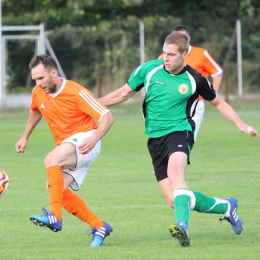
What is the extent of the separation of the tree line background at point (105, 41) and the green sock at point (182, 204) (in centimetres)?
2017

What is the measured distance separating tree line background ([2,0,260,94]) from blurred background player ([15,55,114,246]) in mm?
19675

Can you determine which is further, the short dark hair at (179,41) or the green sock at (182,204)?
the short dark hair at (179,41)

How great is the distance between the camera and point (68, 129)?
522 cm

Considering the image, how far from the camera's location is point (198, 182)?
8203 millimetres

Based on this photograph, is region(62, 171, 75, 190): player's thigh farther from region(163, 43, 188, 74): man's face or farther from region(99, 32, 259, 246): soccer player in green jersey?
region(163, 43, 188, 74): man's face

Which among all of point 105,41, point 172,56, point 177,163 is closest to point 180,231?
point 177,163

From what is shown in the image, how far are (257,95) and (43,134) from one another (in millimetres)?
13468

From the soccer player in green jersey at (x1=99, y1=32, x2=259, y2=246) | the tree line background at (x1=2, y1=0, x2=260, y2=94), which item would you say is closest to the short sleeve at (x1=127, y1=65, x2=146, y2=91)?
the soccer player in green jersey at (x1=99, y1=32, x2=259, y2=246)

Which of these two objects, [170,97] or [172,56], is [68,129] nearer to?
[170,97]

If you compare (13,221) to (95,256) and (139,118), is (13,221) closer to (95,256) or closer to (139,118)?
(95,256)

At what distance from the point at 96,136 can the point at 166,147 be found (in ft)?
2.16

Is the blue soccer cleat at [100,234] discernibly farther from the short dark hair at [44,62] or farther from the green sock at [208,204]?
the short dark hair at [44,62]

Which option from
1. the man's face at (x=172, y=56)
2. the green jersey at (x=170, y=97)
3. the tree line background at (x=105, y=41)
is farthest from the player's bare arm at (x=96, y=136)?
the tree line background at (x=105, y=41)

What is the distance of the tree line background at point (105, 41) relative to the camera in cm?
2639
